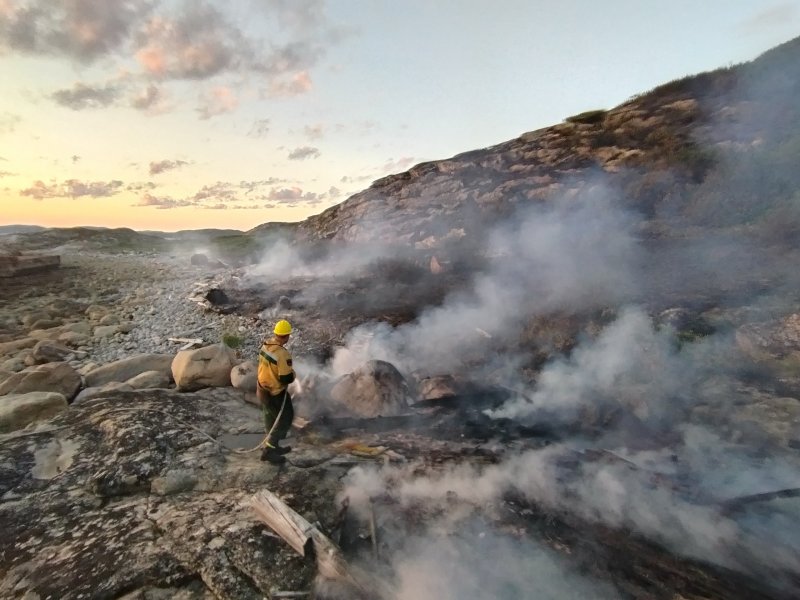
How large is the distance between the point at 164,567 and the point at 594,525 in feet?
12.3

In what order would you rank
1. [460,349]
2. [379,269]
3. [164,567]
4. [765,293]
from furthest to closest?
[379,269] < [460,349] < [765,293] < [164,567]

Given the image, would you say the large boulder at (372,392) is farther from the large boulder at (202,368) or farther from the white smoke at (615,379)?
the large boulder at (202,368)

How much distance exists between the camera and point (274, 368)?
16.2ft

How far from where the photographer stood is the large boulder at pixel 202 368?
7.12 metres

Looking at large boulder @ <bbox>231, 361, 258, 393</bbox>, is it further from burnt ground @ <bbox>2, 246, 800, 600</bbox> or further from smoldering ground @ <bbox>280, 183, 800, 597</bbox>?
burnt ground @ <bbox>2, 246, 800, 600</bbox>

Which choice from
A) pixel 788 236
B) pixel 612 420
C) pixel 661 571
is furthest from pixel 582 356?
pixel 788 236

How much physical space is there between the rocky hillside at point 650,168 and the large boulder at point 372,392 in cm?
898

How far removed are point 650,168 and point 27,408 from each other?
630 inches

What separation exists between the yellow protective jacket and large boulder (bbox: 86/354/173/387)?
371 cm

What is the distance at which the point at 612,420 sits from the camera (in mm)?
6082

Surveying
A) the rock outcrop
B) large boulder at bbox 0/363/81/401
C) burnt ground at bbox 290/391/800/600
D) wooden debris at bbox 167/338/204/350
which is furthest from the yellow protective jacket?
wooden debris at bbox 167/338/204/350

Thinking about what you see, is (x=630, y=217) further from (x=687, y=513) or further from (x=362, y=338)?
(x=687, y=513)

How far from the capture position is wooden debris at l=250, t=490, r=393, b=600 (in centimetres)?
317

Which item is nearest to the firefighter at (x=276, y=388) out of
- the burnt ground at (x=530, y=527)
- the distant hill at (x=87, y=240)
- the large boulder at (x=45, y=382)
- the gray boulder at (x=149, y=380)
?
the burnt ground at (x=530, y=527)
